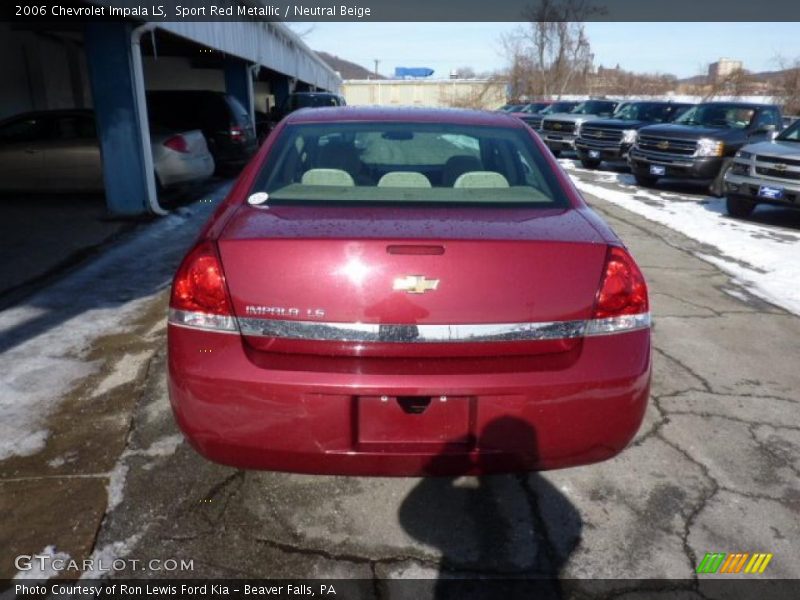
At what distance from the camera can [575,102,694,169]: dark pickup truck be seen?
603 inches

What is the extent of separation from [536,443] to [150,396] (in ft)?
7.92

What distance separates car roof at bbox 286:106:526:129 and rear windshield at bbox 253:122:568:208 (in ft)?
0.21

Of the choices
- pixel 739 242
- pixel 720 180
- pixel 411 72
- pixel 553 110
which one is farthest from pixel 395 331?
pixel 411 72

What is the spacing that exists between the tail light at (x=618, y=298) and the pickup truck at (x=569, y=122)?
16736 mm

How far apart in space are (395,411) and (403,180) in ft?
3.81

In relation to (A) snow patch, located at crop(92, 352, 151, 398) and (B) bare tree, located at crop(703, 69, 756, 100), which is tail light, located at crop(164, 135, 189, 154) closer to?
(A) snow patch, located at crop(92, 352, 151, 398)

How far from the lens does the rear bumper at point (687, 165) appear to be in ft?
38.6

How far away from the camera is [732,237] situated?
8281 mm

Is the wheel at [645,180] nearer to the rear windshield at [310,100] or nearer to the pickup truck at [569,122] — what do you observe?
the pickup truck at [569,122]

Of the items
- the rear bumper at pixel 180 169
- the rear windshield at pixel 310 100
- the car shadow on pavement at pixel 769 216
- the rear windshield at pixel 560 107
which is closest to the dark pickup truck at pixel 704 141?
the car shadow on pavement at pixel 769 216

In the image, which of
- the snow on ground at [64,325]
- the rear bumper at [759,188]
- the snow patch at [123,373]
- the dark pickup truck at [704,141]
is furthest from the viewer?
the dark pickup truck at [704,141]

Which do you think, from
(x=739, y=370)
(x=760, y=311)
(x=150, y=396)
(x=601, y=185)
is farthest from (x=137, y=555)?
(x=601, y=185)

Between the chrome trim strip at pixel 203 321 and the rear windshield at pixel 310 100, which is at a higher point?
the rear windshield at pixel 310 100

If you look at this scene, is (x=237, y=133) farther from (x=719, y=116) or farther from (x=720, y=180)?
(x=719, y=116)
